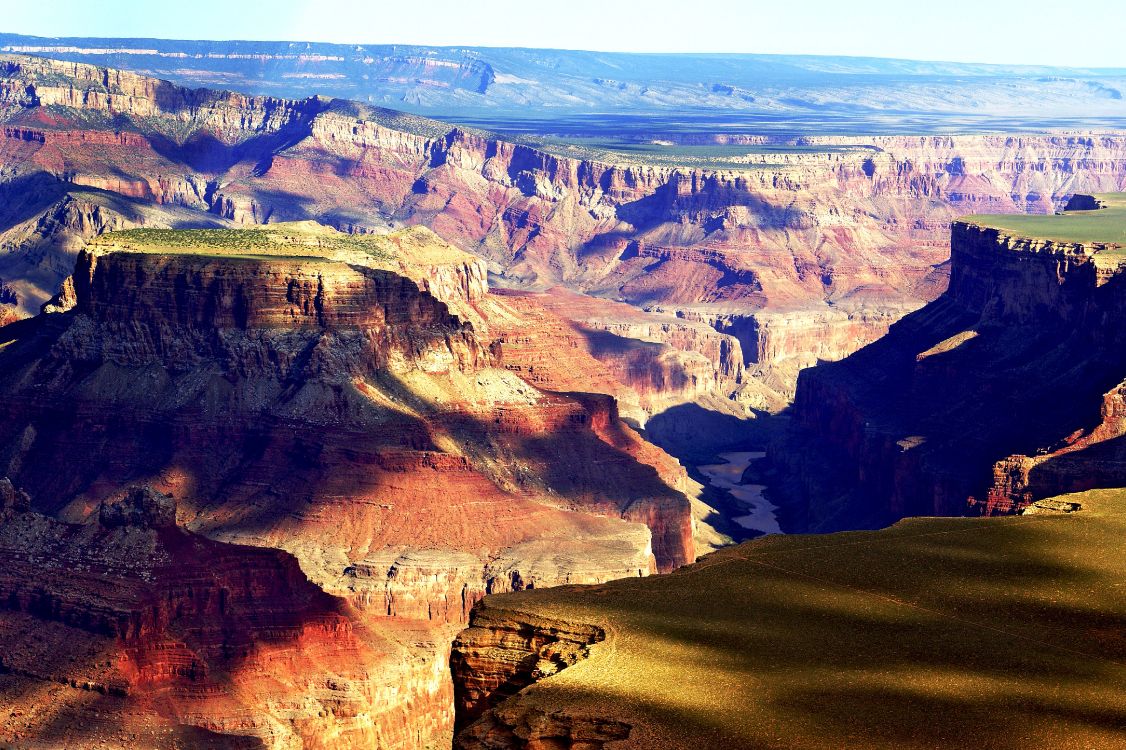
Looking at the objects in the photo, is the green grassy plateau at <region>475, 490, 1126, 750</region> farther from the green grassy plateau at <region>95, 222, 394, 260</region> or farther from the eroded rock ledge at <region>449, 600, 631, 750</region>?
the green grassy plateau at <region>95, 222, 394, 260</region>

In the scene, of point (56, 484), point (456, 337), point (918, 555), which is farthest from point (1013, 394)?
point (918, 555)

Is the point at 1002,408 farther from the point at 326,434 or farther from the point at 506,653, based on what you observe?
the point at 506,653

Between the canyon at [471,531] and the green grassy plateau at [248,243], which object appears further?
the green grassy plateau at [248,243]

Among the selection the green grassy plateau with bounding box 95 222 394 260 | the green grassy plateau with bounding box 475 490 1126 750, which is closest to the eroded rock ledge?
the green grassy plateau with bounding box 475 490 1126 750

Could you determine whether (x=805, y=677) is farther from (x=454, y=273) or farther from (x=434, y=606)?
(x=454, y=273)

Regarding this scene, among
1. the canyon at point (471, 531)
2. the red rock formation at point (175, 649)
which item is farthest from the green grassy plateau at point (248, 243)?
the red rock formation at point (175, 649)

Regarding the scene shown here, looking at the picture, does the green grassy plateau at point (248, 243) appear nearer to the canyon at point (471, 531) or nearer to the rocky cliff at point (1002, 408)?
the canyon at point (471, 531)
